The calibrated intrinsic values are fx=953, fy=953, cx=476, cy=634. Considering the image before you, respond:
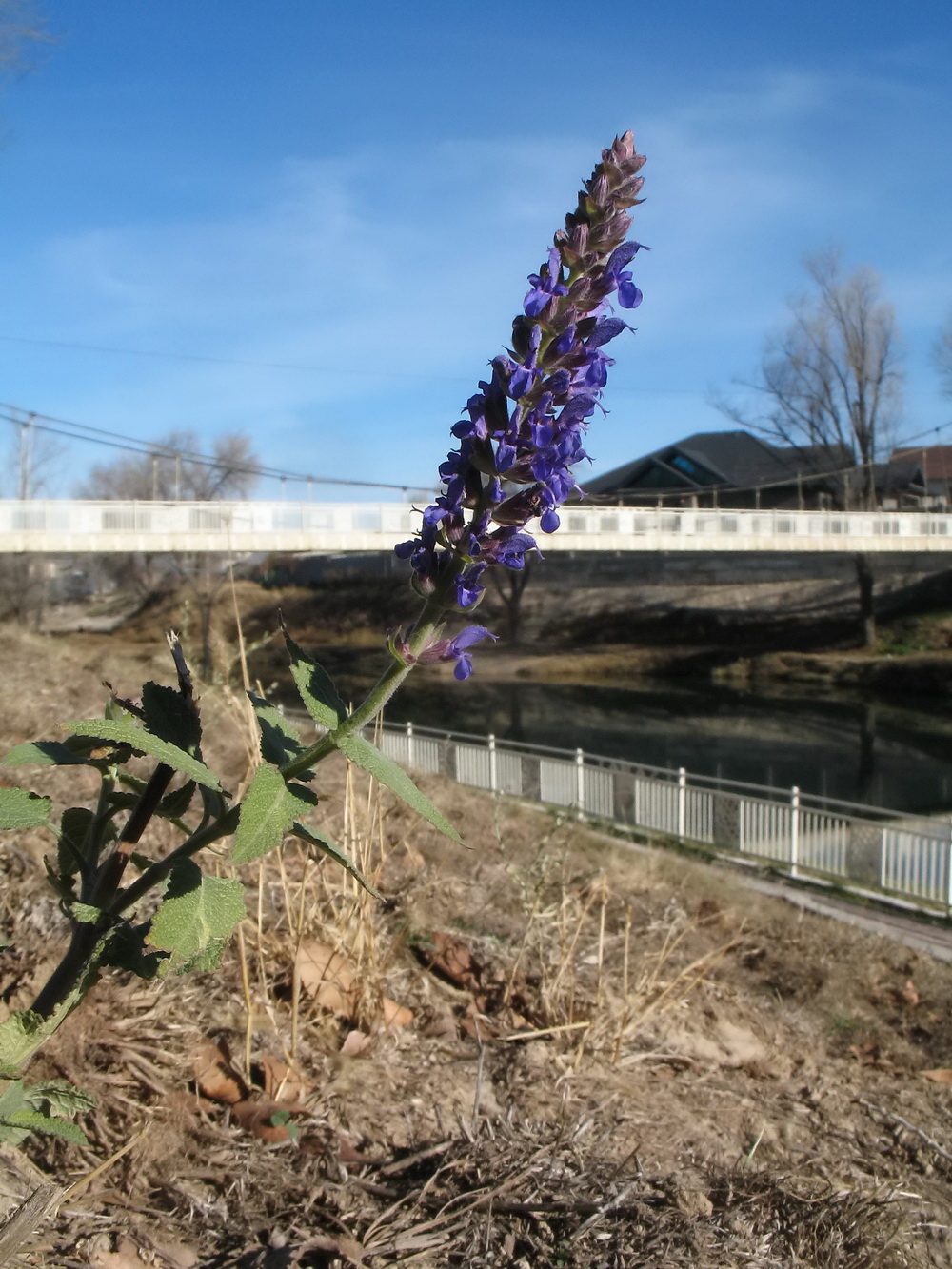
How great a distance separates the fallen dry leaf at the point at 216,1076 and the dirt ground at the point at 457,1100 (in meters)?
0.01

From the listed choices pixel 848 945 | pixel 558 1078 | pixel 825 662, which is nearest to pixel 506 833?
pixel 848 945

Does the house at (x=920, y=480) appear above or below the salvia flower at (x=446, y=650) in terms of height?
above

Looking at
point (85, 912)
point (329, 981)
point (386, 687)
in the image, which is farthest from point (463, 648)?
point (329, 981)

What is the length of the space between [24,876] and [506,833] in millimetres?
5203

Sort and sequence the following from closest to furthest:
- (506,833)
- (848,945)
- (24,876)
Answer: (24,876) → (848,945) → (506,833)

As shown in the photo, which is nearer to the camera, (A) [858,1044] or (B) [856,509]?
(A) [858,1044]

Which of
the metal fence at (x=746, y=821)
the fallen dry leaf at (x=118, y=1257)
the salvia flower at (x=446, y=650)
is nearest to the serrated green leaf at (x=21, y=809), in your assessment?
the salvia flower at (x=446, y=650)

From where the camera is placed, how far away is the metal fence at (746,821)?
11.8 metres

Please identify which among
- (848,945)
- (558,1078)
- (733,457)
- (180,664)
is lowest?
(848,945)

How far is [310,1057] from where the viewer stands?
309 centimetres

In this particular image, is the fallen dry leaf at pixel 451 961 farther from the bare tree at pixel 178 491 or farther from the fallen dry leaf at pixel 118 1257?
the bare tree at pixel 178 491

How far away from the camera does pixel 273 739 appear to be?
64.2 inches

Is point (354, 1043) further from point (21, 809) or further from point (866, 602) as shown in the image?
point (866, 602)

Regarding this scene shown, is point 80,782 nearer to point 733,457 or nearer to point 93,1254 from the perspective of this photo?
point 93,1254
